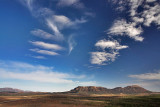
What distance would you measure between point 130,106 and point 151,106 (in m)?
7.17

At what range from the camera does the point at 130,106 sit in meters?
46.8

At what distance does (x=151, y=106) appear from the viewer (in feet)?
149
